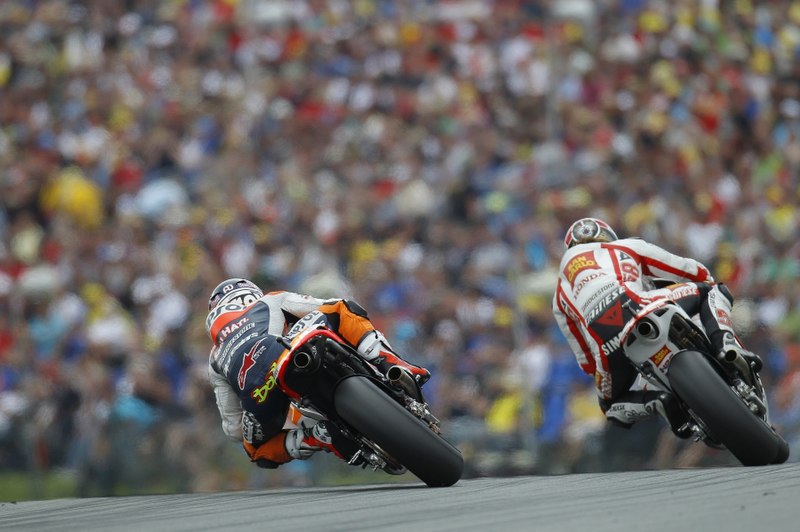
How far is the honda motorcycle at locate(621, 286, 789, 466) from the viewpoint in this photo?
6.76m

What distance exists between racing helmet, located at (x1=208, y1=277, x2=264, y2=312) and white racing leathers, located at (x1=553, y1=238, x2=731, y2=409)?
178cm

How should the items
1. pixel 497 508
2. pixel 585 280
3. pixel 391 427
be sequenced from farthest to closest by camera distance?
pixel 585 280 → pixel 391 427 → pixel 497 508

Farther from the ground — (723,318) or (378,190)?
(723,318)

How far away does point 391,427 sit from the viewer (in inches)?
253

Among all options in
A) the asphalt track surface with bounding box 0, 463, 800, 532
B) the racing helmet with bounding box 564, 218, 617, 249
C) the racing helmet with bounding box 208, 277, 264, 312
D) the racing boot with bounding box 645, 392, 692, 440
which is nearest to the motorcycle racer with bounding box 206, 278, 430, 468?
the racing helmet with bounding box 208, 277, 264, 312

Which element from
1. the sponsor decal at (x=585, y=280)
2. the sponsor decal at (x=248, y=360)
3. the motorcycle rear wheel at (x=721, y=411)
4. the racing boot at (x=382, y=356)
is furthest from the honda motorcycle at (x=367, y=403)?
the sponsor decal at (x=585, y=280)

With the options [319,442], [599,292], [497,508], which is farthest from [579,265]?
[497,508]

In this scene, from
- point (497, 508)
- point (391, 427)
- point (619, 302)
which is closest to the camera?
point (497, 508)

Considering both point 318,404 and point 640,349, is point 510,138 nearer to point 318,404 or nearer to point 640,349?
point 640,349

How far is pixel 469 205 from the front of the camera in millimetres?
12672

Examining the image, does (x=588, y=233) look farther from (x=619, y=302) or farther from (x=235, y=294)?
(x=235, y=294)

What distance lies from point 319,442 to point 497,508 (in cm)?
238

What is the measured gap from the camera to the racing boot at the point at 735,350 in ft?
24.1

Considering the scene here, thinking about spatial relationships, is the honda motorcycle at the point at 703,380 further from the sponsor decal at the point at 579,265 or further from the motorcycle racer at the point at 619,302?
the sponsor decal at the point at 579,265
